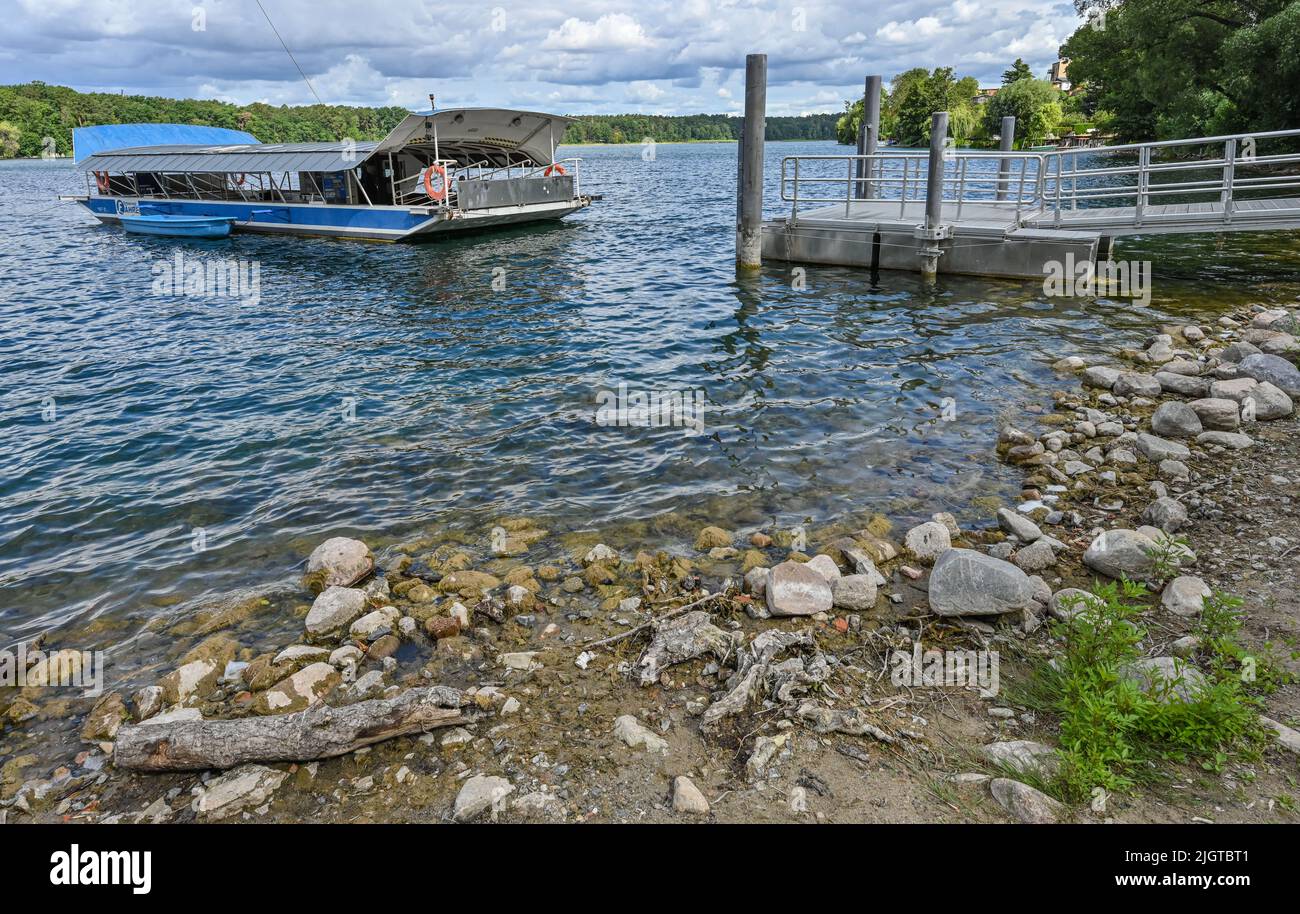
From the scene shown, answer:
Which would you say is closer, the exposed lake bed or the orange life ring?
the exposed lake bed

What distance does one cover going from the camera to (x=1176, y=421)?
9.16 metres

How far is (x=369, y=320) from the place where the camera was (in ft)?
59.7

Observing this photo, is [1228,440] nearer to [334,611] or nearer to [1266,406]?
[1266,406]

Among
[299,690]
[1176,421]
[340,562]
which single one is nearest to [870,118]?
[1176,421]

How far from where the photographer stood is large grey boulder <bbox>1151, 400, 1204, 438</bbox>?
29.8ft

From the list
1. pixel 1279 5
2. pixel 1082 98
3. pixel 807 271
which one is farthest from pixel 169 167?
pixel 1082 98

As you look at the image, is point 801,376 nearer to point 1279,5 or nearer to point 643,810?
point 643,810

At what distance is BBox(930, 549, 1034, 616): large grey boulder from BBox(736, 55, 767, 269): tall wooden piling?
14.9 m

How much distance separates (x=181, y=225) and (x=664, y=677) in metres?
36.1

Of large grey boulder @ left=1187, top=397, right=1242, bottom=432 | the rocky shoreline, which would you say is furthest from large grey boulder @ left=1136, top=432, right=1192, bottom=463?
large grey boulder @ left=1187, top=397, right=1242, bottom=432

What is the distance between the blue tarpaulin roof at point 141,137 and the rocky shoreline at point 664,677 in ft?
158

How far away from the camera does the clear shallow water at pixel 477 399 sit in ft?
27.2

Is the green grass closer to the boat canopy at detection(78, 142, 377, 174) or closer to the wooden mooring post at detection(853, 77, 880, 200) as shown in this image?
the wooden mooring post at detection(853, 77, 880, 200)

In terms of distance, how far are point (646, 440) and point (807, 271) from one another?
11964 millimetres
